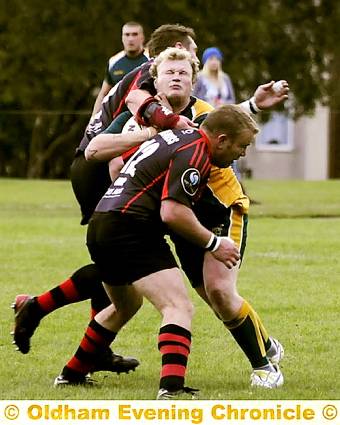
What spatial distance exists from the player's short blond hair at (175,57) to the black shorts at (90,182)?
3.43 feet

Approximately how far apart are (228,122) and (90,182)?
1665mm

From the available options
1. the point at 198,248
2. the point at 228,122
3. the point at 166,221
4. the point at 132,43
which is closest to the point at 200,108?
the point at 228,122

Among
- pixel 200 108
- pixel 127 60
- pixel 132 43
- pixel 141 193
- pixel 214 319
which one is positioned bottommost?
pixel 214 319

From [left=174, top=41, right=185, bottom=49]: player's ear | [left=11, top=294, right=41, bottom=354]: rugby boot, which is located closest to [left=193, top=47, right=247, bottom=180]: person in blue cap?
[left=174, top=41, right=185, bottom=49]: player's ear

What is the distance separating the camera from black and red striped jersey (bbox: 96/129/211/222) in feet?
21.6

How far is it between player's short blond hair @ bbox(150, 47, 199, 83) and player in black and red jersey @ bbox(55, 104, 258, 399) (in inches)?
17.4

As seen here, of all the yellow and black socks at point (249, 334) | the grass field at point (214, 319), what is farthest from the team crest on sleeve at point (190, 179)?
the grass field at point (214, 319)

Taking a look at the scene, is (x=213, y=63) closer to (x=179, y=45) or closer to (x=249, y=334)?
(x=179, y=45)

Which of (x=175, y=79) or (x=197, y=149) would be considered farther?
(x=175, y=79)

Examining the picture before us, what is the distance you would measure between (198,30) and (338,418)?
83.8 feet

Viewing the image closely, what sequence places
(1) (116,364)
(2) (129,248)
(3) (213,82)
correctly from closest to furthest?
(2) (129,248) < (1) (116,364) < (3) (213,82)

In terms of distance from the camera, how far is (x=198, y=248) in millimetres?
7152

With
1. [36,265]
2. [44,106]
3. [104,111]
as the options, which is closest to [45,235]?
[36,265]

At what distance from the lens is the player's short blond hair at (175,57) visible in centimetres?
709
